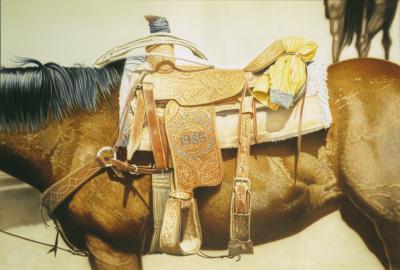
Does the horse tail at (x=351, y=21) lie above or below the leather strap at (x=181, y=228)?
above

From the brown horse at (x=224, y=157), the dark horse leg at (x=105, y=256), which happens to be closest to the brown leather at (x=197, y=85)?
the brown horse at (x=224, y=157)

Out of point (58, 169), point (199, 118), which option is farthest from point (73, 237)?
point (199, 118)

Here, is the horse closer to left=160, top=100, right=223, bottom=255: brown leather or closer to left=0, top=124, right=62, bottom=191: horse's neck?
left=160, top=100, right=223, bottom=255: brown leather

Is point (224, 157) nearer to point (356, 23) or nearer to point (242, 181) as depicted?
point (242, 181)

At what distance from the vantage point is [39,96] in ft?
4.38

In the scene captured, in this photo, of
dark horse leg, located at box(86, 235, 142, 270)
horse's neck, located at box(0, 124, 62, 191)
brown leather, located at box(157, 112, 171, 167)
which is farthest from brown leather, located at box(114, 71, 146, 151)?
dark horse leg, located at box(86, 235, 142, 270)

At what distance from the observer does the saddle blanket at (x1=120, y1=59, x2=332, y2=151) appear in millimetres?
1245

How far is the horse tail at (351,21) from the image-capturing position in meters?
2.52

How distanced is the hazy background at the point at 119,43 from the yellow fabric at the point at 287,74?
3.53 ft

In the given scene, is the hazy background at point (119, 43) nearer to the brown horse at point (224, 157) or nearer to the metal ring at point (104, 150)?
the brown horse at point (224, 157)

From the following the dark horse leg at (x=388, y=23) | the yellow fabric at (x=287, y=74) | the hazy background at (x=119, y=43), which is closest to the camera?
the yellow fabric at (x=287, y=74)

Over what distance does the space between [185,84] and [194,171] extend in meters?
0.35

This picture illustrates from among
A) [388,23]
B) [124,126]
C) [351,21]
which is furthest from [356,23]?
[124,126]

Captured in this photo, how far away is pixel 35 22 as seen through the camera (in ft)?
6.52
